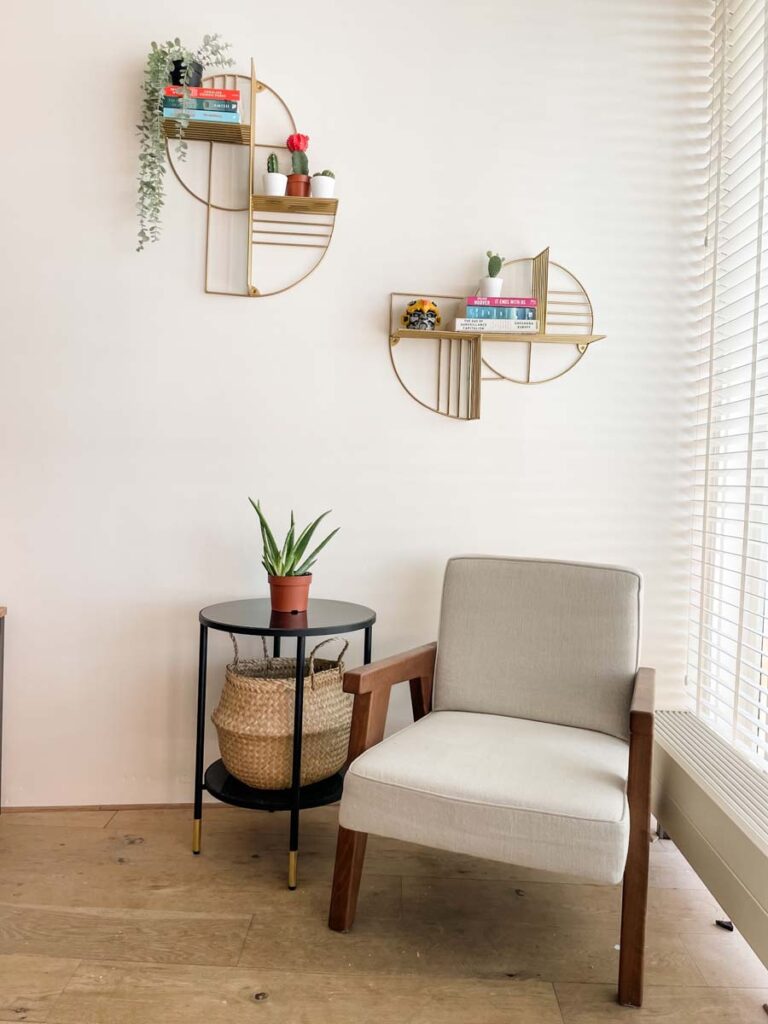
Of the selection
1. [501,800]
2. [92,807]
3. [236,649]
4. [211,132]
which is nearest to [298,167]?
[211,132]

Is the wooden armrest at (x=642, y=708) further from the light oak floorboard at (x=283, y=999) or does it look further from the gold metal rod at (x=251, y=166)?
the gold metal rod at (x=251, y=166)

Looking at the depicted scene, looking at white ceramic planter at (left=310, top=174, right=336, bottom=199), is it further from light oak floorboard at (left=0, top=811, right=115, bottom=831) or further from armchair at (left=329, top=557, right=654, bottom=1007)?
light oak floorboard at (left=0, top=811, right=115, bottom=831)

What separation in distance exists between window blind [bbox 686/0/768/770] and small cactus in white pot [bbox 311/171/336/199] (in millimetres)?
1131

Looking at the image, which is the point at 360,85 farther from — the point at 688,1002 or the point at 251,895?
the point at 688,1002

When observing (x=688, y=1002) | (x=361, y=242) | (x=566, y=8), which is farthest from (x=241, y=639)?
(x=566, y=8)

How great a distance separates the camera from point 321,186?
2.22 m

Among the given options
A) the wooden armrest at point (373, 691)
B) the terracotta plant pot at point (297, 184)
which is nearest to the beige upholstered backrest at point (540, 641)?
the wooden armrest at point (373, 691)

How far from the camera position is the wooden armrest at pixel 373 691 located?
1.72 meters

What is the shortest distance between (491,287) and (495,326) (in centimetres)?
12

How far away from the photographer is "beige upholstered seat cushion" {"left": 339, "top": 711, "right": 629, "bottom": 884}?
4.73ft

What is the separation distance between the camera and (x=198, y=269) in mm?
2312

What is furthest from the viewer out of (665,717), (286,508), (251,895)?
(286,508)

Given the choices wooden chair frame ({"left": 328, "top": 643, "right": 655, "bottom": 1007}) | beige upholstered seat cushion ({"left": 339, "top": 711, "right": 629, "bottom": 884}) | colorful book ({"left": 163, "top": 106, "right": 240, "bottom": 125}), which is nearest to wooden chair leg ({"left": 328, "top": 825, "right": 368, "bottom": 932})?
wooden chair frame ({"left": 328, "top": 643, "right": 655, "bottom": 1007})

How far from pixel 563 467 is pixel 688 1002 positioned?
4.66ft
